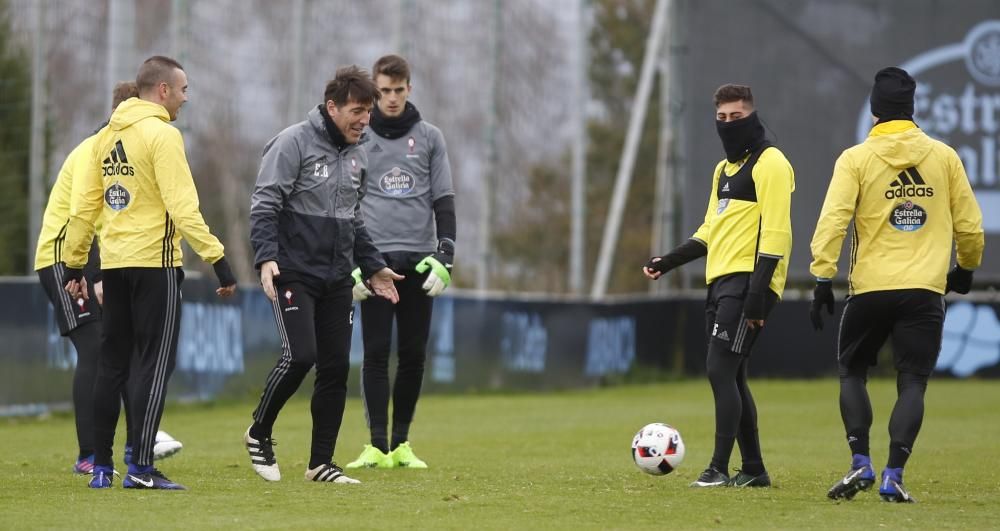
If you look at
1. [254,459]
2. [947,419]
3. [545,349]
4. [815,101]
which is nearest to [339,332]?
[254,459]

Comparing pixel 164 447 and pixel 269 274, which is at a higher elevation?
pixel 269 274

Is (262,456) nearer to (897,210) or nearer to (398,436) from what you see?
(398,436)

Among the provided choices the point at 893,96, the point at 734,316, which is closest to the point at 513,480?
the point at 734,316

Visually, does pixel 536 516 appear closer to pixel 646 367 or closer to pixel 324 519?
pixel 324 519

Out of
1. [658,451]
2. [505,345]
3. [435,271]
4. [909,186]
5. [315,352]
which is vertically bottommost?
[505,345]

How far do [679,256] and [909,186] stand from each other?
1427 millimetres

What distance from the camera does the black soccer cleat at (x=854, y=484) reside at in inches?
278

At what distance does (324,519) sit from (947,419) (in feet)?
29.1

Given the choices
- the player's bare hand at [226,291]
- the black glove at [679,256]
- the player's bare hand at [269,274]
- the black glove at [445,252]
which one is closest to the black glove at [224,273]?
the player's bare hand at [226,291]

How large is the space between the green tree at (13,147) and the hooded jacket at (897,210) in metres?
10.5

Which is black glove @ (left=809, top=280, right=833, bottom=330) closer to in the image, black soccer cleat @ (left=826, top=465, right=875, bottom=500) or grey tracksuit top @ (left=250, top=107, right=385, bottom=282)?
black soccer cleat @ (left=826, top=465, right=875, bottom=500)

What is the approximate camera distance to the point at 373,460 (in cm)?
888

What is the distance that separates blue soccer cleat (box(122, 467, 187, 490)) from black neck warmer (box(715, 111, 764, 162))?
3.07 meters

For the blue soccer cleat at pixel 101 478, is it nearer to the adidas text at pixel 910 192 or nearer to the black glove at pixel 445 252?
the black glove at pixel 445 252
